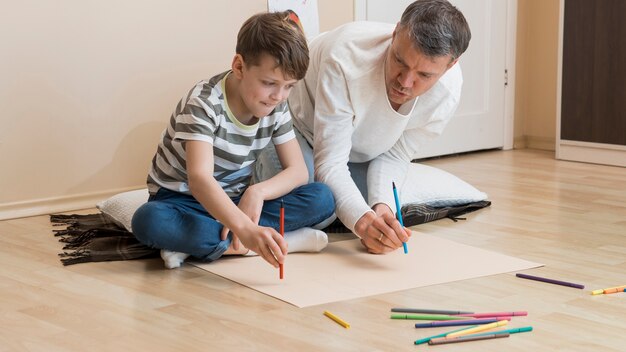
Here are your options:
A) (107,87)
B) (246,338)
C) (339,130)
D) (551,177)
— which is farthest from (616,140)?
(246,338)

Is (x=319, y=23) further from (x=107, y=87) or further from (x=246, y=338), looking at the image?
(x=246, y=338)

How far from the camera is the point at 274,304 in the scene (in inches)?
69.4

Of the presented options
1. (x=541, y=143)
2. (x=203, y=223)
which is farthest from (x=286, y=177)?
(x=541, y=143)

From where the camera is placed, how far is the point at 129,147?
9.47 ft

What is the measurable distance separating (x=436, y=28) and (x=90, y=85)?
4.10 feet

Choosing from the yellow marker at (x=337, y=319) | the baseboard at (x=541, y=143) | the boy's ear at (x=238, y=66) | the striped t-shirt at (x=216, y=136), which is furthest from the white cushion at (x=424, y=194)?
the baseboard at (x=541, y=143)

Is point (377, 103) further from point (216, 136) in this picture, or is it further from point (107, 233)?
point (107, 233)

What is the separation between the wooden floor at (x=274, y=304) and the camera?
5.07 ft

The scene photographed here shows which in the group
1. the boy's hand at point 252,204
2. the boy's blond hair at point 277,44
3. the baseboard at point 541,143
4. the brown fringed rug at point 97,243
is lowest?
the baseboard at point 541,143

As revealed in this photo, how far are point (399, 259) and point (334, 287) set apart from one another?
275 millimetres

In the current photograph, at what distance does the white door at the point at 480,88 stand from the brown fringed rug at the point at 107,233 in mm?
1135

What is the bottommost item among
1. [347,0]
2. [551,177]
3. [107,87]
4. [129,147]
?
[551,177]

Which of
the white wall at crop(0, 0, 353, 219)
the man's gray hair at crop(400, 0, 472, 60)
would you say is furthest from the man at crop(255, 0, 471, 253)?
the white wall at crop(0, 0, 353, 219)

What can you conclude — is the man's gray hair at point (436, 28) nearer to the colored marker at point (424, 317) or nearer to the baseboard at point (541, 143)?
the colored marker at point (424, 317)
